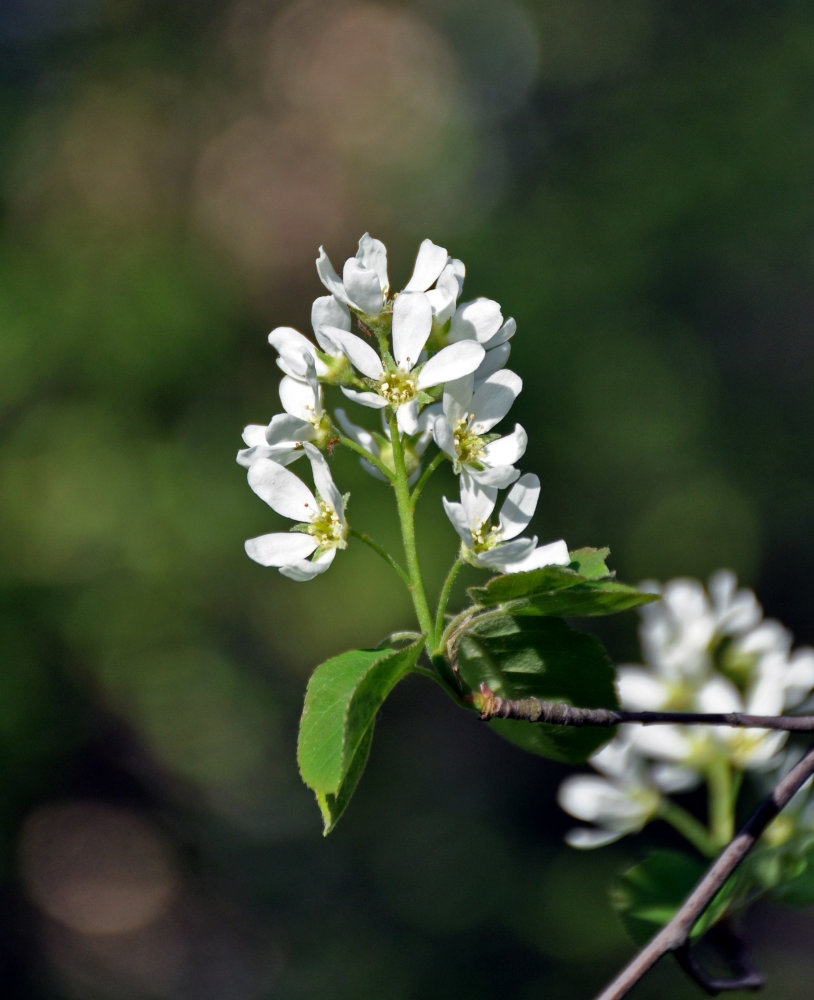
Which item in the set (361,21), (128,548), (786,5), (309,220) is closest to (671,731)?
(128,548)

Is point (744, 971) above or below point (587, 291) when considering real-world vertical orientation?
below

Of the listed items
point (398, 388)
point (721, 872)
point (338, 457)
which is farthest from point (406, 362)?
point (338, 457)

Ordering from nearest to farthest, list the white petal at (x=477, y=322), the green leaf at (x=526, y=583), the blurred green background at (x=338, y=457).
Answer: the green leaf at (x=526, y=583) < the white petal at (x=477, y=322) < the blurred green background at (x=338, y=457)

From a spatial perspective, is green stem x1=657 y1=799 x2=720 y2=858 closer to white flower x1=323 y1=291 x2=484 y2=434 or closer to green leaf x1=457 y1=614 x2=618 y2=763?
green leaf x1=457 y1=614 x2=618 y2=763

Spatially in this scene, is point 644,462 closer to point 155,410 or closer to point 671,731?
point 155,410

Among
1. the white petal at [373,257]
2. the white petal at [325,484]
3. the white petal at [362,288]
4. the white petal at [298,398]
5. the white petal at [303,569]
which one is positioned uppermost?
the white petal at [373,257]

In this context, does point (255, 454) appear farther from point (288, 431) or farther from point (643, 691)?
point (643, 691)

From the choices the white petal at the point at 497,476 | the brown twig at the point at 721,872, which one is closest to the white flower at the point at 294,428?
the white petal at the point at 497,476

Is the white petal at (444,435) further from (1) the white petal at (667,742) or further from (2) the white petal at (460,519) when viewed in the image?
(1) the white petal at (667,742)

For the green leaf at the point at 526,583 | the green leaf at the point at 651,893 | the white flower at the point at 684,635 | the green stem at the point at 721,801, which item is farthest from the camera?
the white flower at the point at 684,635
